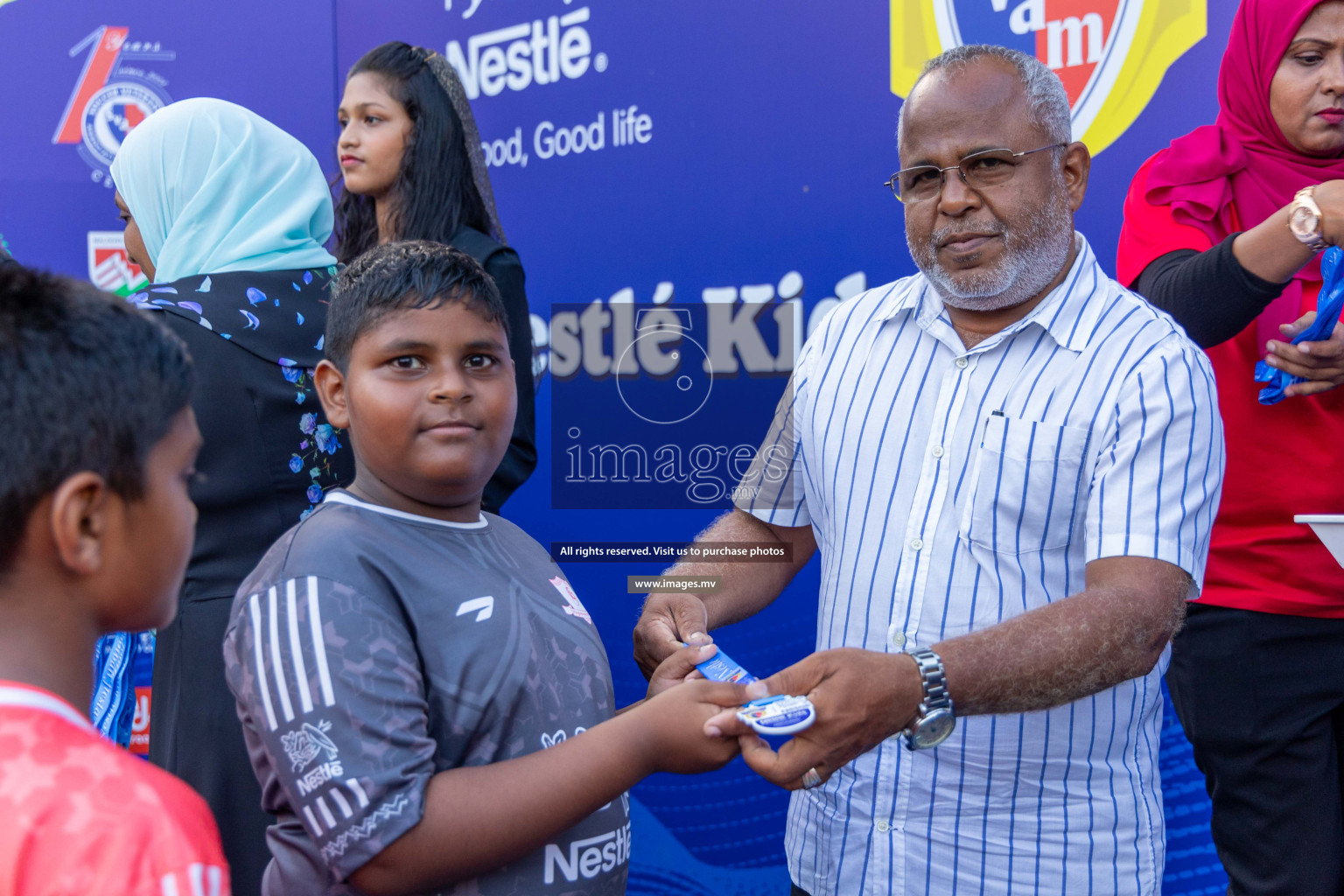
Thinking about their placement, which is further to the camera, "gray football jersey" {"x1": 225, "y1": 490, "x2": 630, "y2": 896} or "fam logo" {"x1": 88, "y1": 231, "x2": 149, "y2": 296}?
"fam logo" {"x1": 88, "y1": 231, "x2": 149, "y2": 296}

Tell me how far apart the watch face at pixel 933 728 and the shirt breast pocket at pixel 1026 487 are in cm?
33

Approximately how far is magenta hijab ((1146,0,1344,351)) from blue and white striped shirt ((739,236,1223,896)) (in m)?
0.58

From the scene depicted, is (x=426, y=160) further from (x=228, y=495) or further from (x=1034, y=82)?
(x=1034, y=82)

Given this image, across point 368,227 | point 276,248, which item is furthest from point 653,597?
point 368,227

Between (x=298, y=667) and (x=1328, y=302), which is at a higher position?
(x=1328, y=302)

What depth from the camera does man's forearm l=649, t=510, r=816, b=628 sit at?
5.99 ft

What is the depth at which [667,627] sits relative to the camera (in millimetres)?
1694

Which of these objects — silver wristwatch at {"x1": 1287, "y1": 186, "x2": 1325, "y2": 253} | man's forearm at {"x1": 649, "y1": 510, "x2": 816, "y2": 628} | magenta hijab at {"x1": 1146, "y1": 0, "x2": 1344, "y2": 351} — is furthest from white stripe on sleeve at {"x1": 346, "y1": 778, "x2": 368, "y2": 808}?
magenta hijab at {"x1": 1146, "y1": 0, "x2": 1344, "y2": 351}

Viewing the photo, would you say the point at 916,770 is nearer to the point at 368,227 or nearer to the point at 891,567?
the point at 891,567

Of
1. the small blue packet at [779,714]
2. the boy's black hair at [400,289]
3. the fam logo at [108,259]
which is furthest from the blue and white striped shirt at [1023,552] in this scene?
the fam logo at [108,259]

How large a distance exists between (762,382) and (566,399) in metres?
0.61

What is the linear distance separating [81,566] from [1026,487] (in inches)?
48.0

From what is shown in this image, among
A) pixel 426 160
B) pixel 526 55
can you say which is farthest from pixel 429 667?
pixel 526 55

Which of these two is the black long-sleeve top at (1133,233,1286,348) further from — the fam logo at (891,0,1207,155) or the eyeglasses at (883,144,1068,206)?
the fam logo at (891,0,1207,155)
